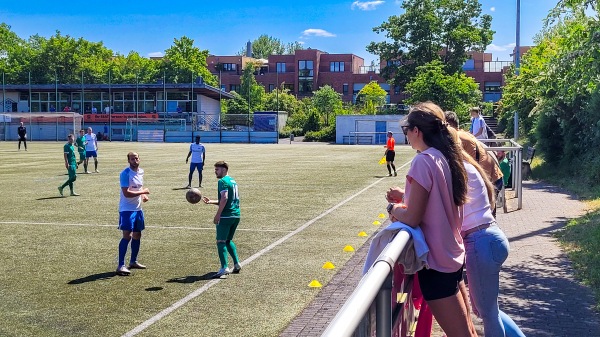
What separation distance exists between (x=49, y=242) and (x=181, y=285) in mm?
4365

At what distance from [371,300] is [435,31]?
3270 inches

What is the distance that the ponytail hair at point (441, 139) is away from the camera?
3994 mm

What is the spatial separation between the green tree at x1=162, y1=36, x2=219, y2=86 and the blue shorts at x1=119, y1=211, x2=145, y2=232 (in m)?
89.3

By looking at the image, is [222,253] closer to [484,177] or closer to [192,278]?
[192,278]

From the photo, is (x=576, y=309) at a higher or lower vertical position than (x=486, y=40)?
lower

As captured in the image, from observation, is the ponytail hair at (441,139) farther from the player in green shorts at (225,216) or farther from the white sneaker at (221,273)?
the white sneaker at (221,273)

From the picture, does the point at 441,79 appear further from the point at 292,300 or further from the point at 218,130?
the point at 292,300

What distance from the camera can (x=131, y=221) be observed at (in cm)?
976

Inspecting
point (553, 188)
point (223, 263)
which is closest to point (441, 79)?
point (553, 188)

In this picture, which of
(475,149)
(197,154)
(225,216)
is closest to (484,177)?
(475,149)

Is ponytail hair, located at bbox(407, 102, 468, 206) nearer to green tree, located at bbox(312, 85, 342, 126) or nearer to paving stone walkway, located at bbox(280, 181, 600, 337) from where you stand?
paving stone walkway, located at bbox(280, 181, 600, 337)

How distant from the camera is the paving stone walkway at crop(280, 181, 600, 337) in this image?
267 inches

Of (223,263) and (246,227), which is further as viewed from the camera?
(246,227)

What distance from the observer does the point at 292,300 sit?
8.10 metres
